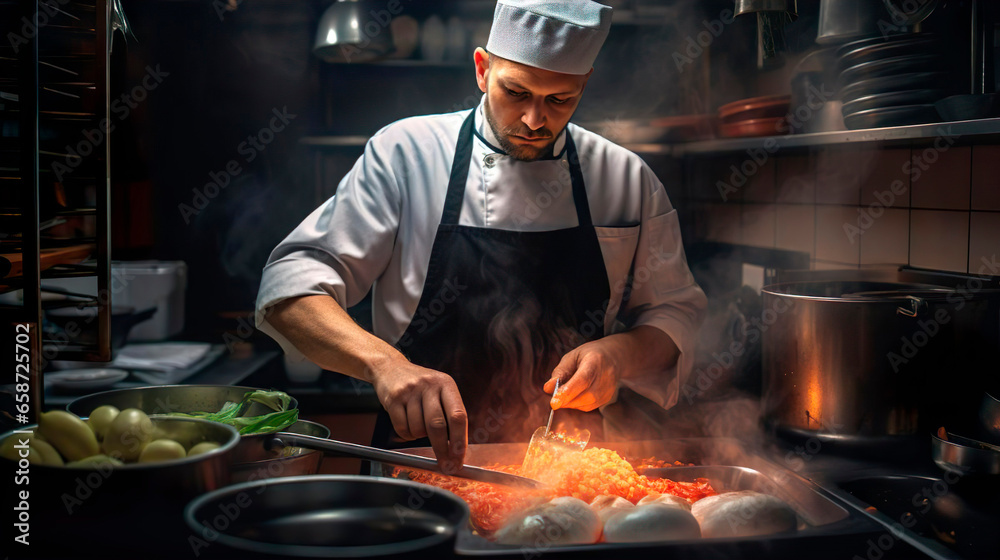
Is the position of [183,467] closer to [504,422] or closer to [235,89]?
[504,422]

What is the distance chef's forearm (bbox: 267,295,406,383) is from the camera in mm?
1465

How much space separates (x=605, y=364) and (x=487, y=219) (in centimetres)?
54

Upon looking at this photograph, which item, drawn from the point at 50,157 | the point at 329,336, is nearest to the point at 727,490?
the point at 329,336

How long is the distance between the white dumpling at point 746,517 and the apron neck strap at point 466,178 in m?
0.99

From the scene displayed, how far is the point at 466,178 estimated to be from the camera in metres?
1.95

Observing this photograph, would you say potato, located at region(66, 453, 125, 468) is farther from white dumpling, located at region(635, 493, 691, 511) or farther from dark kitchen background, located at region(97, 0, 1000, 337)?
dark kitchen background, located at region(97, 0, 1000, 337)

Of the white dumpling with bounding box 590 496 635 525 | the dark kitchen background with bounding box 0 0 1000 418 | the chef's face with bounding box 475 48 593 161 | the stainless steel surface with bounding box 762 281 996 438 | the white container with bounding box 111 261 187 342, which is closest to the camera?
the white dumpling with bounding box 590 496 635 525

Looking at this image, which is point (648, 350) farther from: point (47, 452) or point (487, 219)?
point (47, 452)

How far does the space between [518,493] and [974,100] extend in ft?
3.75

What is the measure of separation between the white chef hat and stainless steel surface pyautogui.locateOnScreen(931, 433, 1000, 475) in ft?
3.57

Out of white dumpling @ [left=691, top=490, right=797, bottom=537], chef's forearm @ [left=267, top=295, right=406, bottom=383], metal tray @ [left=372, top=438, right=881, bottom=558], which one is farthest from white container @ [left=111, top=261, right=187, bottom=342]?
white dumpling @ [left=691, top=490, right=797, bottom=537]

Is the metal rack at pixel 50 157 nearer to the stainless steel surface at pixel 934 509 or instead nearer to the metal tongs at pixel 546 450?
the metal tongs at pixel 546 450

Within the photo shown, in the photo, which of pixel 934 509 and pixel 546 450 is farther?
pixel 546 450

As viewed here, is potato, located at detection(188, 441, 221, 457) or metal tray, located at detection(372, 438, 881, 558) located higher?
potato, located at detection(188, 441, 221, 457)
